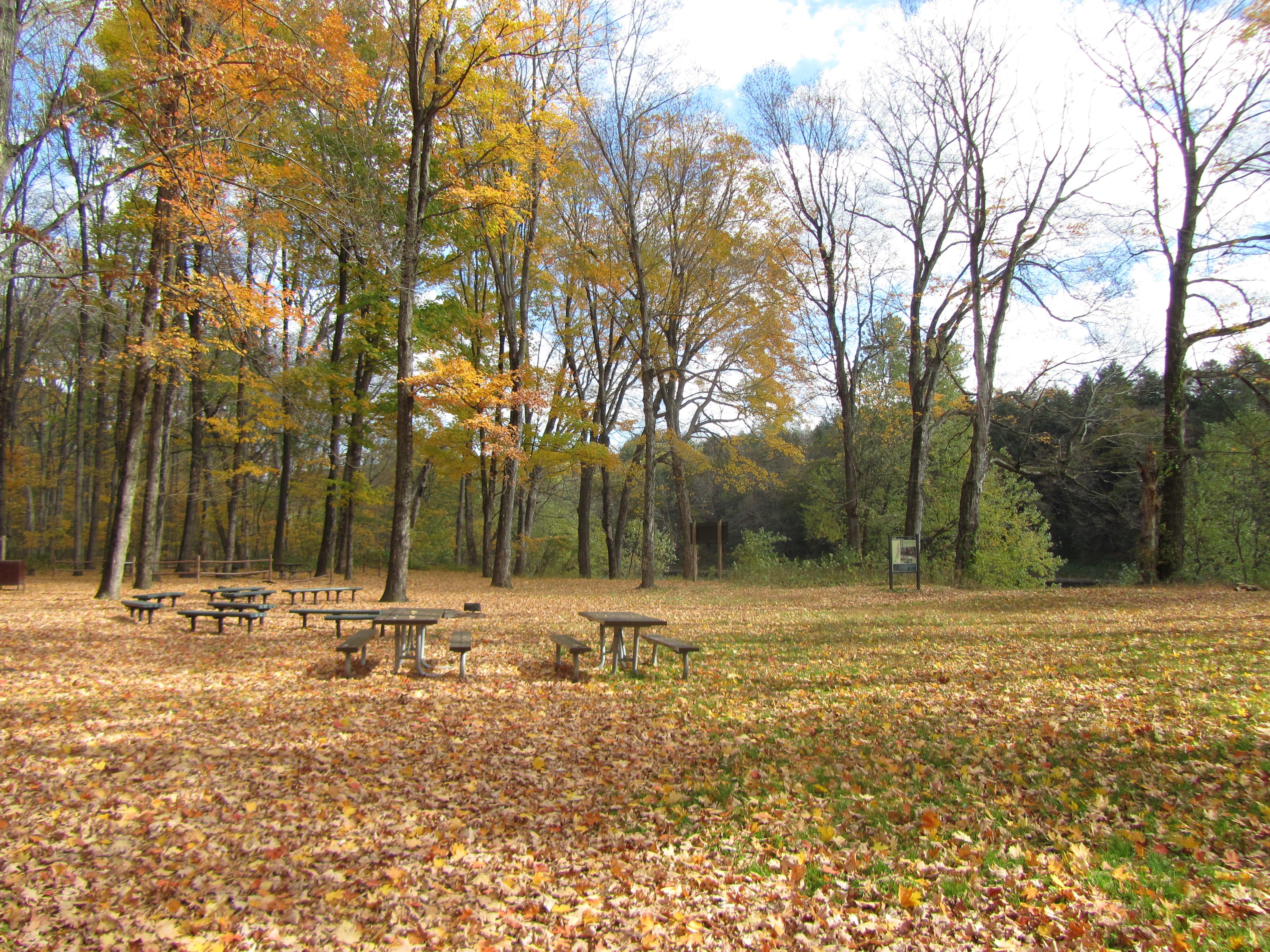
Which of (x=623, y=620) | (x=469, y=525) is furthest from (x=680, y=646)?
(x=469, y=525)

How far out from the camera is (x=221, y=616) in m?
8.86

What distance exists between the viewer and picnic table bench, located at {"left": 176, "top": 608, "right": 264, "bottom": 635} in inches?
352

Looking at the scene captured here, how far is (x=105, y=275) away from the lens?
29.2 ft

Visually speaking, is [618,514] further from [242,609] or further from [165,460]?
[242,609]

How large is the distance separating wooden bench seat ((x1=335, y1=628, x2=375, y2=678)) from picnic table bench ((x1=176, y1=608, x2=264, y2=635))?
2385mm

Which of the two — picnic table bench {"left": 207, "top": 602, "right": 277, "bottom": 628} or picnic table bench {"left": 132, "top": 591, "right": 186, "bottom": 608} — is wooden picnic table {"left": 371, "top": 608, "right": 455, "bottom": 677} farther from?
picnic table bench {"left": 132, "top": 591, "right": 186, "bottom": 608}

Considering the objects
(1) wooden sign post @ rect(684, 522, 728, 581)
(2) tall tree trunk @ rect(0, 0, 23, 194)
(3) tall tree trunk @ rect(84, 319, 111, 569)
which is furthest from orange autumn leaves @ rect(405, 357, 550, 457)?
(3) tall tree trunk @ rect(84, 319, 111, 569)

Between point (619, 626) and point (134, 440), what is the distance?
11.1 m

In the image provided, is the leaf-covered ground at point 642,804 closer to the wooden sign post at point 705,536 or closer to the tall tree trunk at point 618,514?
the wooden sign post at point 705,536

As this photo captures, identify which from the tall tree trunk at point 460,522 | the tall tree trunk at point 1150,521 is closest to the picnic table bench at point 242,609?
the tall tree trunk at point 1150,521

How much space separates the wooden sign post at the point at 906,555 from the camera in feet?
51.3

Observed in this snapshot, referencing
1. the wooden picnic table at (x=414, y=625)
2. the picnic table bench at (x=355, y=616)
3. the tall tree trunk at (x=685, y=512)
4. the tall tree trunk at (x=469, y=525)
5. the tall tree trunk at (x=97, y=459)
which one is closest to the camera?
the wooden picnic table at (x=414, y=625)

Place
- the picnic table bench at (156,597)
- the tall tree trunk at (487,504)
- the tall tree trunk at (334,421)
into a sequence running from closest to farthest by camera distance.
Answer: the picnic table bench at (156,597)
the tall tree trunk at (334,421)
the tall tree trunk at (487,504)

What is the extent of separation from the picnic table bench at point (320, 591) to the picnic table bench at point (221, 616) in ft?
3.66
